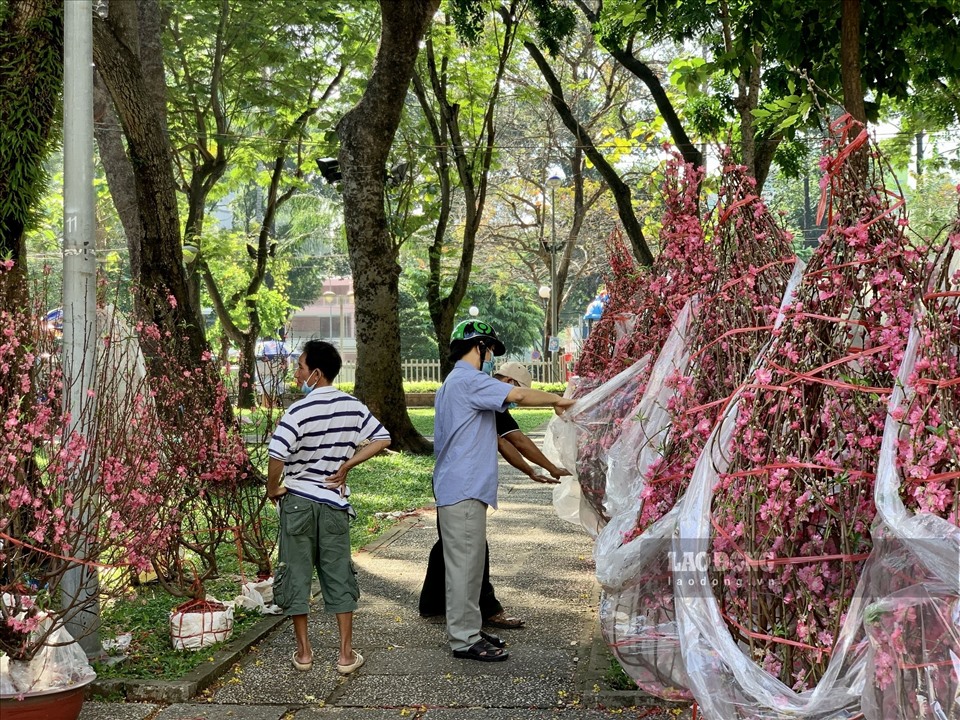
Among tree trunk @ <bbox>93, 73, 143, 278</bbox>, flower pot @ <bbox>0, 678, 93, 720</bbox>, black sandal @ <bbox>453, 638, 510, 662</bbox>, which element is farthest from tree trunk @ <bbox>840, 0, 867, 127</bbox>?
tree trunk @ <bbox>93, 73, 143, 278</bbox>

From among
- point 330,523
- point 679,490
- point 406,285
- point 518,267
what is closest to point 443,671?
point 330,523

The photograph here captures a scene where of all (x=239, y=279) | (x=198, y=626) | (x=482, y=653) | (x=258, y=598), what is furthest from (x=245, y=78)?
(x=482, y=653)

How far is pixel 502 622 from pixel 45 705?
2.93m

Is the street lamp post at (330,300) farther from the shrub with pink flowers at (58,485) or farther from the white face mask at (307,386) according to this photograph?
the shrub with pink flowers at (58,485)

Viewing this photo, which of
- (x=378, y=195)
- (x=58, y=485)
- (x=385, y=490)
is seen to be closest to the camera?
(x=58, y=485)

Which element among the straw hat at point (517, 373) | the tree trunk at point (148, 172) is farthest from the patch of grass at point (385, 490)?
the straw hat at point (517, 373)

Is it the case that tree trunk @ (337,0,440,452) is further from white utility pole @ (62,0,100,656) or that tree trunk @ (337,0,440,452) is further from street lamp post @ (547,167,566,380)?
street lamp post @ (547,167,566,380)

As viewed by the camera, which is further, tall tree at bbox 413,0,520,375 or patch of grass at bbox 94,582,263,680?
tall tree at bbox 413,0,520,375

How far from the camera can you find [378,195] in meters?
15.1

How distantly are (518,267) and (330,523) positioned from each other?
41477mm

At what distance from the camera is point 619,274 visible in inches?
336

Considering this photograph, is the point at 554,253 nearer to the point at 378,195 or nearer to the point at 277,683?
the point at 378,195

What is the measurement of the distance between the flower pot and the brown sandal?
2731 millimetres

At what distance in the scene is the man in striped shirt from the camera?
19.1 feet
